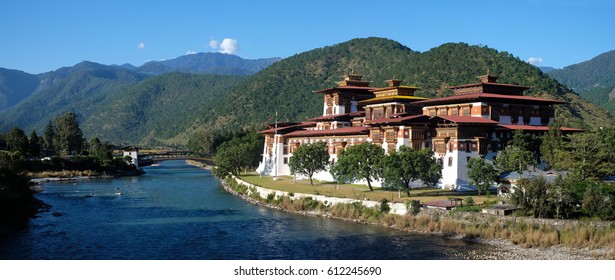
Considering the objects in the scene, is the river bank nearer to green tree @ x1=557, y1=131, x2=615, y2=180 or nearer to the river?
the river

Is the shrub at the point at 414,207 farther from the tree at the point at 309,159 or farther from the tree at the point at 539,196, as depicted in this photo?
the tree at the point at 309,159

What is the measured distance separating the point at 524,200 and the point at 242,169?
8165cm

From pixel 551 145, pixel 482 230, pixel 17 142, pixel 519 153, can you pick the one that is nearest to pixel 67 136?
pixel 17 142

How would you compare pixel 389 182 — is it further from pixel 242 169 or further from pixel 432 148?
pixel 242 169

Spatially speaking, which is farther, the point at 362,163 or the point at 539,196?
the point at 362,163

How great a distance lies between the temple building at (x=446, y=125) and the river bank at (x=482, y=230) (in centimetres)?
1492

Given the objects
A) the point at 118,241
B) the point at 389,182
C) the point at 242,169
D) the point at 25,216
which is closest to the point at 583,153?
the point at 389,182

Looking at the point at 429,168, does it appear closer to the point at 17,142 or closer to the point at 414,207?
the point at 414,207

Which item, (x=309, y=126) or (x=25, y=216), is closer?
(x=25, y=216)

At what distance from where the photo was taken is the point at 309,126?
114 metres

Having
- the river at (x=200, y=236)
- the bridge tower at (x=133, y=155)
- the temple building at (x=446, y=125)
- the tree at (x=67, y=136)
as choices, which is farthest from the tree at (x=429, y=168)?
the tree at (x=67, y=136)

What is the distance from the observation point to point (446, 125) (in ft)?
235

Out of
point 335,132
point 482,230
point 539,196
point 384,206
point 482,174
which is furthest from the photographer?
point 335,132

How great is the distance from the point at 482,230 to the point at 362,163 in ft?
80.5
